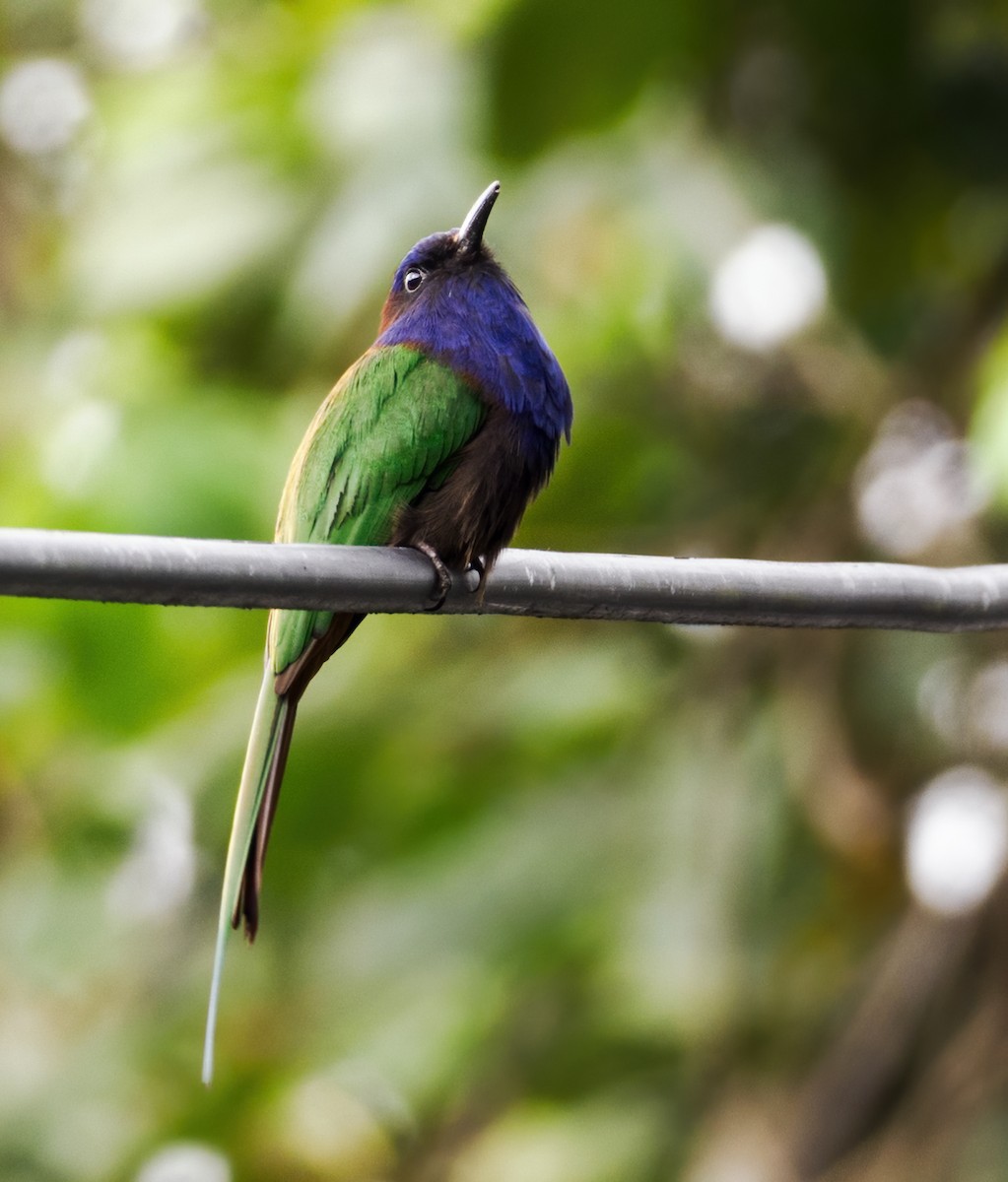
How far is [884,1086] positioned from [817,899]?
47cm

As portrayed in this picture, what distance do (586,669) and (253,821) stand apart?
2.04 metres

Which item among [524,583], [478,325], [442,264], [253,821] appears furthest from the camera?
[442,264]

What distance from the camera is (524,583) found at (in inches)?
56.3

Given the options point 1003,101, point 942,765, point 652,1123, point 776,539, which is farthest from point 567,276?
point 652,1123

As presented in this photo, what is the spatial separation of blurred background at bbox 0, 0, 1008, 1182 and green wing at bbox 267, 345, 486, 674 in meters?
0.85

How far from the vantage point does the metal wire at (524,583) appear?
1104mm

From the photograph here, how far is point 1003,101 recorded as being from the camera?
155 inches

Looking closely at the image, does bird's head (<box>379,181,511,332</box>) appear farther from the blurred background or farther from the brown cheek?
the blurred background

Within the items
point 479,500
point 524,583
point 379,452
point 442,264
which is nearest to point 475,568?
point 479,500

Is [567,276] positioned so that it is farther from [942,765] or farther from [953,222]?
[942,765]

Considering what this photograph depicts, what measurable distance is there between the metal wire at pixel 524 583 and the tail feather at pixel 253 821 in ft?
1.32

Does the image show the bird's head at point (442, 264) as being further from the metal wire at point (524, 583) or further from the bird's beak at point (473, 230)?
the metal wire at point (524, 583)

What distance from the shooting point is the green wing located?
2.31m

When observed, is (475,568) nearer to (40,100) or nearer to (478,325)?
(478,325)
